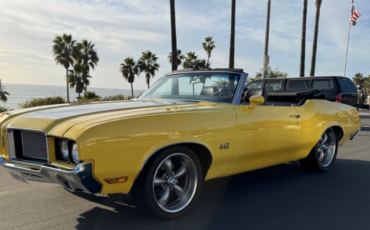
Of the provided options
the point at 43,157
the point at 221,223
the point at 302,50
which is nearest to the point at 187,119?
the point at 221,223

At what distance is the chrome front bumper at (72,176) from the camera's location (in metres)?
2.66

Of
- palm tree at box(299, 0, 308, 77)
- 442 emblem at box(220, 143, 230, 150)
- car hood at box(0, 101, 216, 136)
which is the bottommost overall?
442 emblem at box(220, 143, 230, 150)

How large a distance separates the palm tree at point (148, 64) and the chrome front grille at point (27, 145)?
4674 centimetres

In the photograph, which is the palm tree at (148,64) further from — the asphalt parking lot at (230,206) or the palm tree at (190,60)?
the asphalt parking lot at (230,206)

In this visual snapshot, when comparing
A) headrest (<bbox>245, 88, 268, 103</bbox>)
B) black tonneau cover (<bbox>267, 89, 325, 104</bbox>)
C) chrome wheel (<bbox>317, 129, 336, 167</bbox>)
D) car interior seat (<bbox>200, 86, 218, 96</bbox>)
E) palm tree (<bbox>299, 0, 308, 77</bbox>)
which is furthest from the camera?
palm tree (<bbox>299, 0, 308, 77</bbox>)

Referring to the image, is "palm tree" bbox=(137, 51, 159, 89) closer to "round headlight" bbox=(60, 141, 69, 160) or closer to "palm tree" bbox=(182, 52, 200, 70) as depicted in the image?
"palm tree" bbox=(182, 52, 200, 70)

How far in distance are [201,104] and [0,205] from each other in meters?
2.41

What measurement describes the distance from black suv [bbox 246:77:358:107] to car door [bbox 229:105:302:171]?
6.88 meters

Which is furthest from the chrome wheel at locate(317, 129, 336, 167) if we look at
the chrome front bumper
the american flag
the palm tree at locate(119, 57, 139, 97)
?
the palm tree at locate(119, 57, 139, 97)

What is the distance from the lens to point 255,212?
3.55 metres

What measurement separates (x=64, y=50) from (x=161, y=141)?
132 ft

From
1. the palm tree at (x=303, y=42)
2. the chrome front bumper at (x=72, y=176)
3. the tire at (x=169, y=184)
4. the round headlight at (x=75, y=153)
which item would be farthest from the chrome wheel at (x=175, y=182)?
the palm tree at (x=303, y=42)

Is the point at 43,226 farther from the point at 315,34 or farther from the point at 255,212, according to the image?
the point at 315,34

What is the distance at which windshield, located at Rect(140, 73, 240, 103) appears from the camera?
13.9ft
